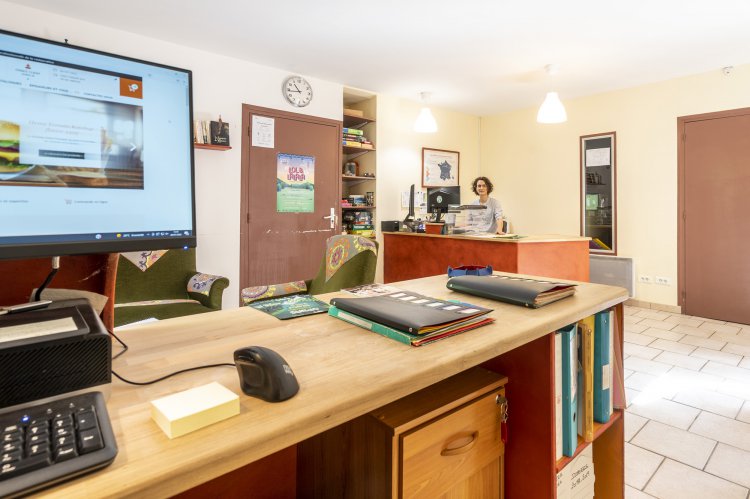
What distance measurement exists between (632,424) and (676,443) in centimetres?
21

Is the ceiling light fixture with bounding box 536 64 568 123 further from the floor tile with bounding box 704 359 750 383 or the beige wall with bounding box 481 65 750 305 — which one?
the floor tile with bounding box 704 359 750 383

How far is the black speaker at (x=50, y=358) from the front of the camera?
521 millimetres

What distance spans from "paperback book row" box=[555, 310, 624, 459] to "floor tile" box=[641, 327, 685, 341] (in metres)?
3.00

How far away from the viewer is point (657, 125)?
15.5 feet

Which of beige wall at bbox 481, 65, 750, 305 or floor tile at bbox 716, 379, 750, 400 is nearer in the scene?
floor tile at bbox 716, 379, 750, 400

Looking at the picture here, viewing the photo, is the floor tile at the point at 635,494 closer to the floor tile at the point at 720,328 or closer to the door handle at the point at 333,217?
the floor tile at the point at 720,328

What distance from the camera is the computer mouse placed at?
571mm

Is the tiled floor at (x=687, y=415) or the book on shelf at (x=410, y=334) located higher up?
the book on shelf at (x=410, y=334)

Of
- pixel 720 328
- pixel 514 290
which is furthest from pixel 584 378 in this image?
pixel 720 328

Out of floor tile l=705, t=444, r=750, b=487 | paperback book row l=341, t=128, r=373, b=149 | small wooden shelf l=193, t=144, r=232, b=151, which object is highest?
paperback book row l=341, t=128, r=373, b=149

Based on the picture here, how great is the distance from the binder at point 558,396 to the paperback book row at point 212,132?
352 cm

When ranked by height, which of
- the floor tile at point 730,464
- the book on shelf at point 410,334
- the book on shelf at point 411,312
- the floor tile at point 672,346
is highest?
the book on shelf at point 411,312

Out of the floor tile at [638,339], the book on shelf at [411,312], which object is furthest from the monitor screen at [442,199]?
the book on shelf at [411,312]

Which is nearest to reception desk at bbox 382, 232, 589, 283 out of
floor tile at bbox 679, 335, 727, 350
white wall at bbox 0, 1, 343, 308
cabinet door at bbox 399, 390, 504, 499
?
floor tile at bbox 679, 335, 727, 350
